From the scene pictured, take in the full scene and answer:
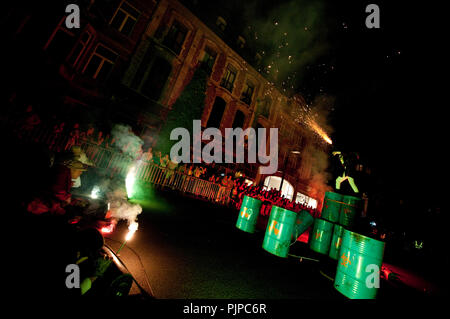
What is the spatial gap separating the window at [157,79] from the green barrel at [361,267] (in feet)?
50.3

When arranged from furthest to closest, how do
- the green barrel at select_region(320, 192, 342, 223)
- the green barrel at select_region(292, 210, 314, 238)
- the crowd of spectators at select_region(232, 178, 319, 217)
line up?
the crowd of spectators at select_region(232, 178, 319, 217) < the green barrel at select_region(320, 192, 342, 223) < the green barrel at select_region(292, 210, 314, 238)

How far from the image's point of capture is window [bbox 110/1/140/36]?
12.9 metres

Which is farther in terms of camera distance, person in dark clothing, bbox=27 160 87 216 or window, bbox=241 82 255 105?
window, bbox=241 82 255 105

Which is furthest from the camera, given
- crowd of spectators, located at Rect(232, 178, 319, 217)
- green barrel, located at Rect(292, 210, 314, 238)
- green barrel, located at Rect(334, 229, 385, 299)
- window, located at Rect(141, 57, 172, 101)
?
window, located at Rect(141, 57, 172, 101)

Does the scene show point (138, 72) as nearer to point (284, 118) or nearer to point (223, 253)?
point (223, 253)

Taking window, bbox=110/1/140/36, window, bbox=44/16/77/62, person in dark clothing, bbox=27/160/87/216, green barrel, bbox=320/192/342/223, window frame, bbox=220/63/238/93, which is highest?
window frame, bbox=220/63/238/93

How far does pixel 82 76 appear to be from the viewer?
11.6 metres

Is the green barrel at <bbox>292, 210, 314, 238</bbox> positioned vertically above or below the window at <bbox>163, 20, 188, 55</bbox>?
below

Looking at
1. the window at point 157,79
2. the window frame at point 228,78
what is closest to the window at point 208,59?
the window frame at point 228,78

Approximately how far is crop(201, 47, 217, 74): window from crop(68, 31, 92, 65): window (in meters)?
8.45

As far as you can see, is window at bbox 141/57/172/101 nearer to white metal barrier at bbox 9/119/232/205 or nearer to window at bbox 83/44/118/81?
window at bbox 83/44/118/81

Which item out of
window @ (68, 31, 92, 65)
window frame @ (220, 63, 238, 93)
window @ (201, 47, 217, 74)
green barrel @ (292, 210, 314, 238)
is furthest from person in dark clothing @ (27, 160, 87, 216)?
window frame @ (220, 63, 238, 93)

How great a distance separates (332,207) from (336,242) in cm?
62
